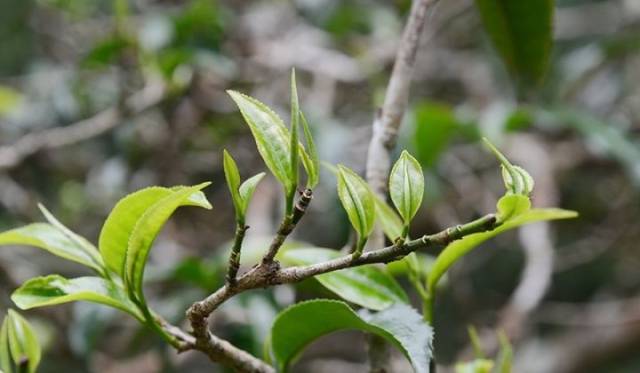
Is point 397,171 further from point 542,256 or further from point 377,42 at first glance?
point 377,42

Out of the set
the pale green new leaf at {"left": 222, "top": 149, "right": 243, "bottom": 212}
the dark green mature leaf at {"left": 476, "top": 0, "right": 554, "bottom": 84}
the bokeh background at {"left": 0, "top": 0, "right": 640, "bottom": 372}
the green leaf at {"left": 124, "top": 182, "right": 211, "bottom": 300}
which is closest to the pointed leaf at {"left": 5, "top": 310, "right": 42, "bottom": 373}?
the green leaf at {"left": 124, "top": 182, "right": 211, "bottom": 300}

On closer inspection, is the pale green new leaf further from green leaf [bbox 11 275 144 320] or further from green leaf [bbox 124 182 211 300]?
green leaf [bbox 11 275 144 320]

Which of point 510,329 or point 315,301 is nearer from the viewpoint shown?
point 315,301

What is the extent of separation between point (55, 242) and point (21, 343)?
0.25 feet

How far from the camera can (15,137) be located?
1.45 m

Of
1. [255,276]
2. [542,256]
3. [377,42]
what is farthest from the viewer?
[377,42]

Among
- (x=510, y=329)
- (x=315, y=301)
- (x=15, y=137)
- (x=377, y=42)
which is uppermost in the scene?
(x=315, y=301)

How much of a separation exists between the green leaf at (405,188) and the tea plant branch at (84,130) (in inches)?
31.5

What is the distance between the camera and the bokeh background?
1098 mm

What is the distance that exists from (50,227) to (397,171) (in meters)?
0.25

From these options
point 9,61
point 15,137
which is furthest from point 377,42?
point 9,61

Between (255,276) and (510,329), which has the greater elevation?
(255,276)

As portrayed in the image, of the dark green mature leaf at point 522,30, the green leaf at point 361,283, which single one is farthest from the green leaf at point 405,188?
the dark green mature leaf at point 522,30

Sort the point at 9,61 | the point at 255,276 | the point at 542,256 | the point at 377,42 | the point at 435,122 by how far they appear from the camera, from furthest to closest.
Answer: the point at 9,61 < the point at 377,42 < the point at 542,256 < the point at 435,122 < the point at 255,276
